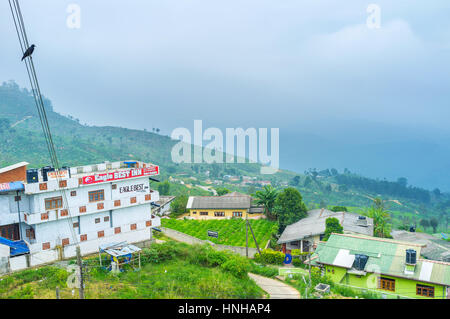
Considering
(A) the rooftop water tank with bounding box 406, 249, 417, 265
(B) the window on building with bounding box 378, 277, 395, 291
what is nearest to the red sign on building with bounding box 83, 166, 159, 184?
(B) the window on building with bounding box 378, 277, 395, 291

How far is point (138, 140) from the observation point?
144 m

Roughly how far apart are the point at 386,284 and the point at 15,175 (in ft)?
91.2

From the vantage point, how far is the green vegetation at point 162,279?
18.3 m

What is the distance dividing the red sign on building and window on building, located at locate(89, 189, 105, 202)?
3.32 ft

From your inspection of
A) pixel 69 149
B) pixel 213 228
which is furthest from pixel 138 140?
pixel 213 228

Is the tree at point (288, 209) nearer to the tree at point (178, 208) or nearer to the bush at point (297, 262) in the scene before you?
the bush at point (297, 262)

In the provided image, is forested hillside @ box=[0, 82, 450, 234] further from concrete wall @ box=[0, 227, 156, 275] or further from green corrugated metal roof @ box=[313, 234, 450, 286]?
green corrugated metal roof @ box=[313, 234, 450, 286]

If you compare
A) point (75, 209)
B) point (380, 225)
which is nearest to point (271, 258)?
point (380, 225)

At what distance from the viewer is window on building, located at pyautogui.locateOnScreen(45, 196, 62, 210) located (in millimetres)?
24812

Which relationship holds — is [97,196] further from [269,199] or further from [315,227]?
[269,199]

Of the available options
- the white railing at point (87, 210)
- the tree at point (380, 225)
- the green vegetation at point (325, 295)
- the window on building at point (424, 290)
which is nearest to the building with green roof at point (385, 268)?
the window on building at point (424, 290)

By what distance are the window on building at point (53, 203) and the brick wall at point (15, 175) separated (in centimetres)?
305

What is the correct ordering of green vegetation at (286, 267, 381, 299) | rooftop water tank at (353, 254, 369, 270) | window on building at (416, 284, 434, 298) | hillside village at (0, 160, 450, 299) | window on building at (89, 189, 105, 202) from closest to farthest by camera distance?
green vegetation at (286, 267, 381, 299) → window on building at (416, 284, 434, 298) → hillside village at (0, 160, 450, 299) → rooftop water tank at (353, 254, 369, 270) → window on building at (89, 189, 105, 202)
